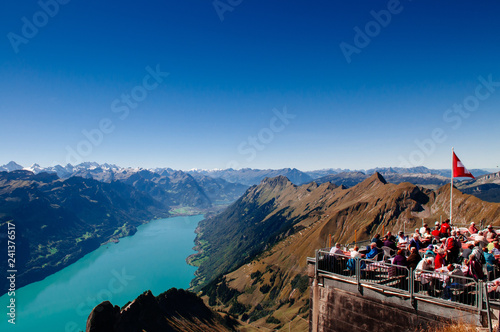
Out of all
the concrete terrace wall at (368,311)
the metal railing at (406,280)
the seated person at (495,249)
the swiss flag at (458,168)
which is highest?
the swiss flag at (458,168)

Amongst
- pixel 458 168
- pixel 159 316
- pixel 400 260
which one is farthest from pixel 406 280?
pixel 159 316

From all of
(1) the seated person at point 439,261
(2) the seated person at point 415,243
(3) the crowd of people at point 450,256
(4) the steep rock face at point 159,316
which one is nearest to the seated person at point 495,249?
(3) the crowd of people at point 450,256

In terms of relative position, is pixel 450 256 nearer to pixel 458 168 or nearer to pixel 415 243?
pixel 415 243

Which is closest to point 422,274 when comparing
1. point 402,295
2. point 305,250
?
point 402,295

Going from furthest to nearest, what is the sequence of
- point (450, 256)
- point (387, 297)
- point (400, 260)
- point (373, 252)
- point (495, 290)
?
1. point (373, 252)
2. point (450, 256)
3. point (400, 260)
4. point (387, 297)
5. point (495, 290)

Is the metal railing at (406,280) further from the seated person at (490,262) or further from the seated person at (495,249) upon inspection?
the seated person at (495,249)

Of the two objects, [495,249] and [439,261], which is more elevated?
[495,249]
